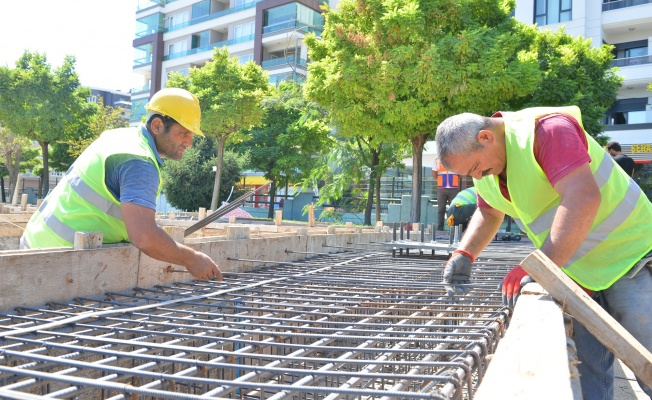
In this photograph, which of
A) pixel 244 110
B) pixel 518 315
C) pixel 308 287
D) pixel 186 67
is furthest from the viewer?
pixel 186 67

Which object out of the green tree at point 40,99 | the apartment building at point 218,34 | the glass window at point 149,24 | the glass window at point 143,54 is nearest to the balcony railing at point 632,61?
the apartment building at point 218,34

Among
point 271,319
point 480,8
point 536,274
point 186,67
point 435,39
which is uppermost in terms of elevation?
point 186,67

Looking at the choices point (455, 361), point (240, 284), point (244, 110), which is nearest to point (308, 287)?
point (240, 284)

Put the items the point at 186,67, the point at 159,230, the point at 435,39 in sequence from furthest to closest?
1. the point at 186,67
2. the point at 435,39
3. the point at 159,230

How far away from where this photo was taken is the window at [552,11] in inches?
1102

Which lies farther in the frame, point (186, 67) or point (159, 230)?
point (186, 67)

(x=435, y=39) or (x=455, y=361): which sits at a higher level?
(x=435, y=39)

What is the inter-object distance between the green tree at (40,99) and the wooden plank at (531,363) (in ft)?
100

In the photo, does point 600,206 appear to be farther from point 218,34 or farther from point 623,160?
point 218,34

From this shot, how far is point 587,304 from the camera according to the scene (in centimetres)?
221

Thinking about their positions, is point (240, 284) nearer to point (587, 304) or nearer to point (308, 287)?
point (308, 287)

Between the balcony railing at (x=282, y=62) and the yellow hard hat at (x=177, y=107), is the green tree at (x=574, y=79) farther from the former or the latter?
the balcony railing at (x=282, y=62)

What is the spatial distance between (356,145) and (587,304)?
66.5ft

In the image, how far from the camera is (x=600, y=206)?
2.87m
